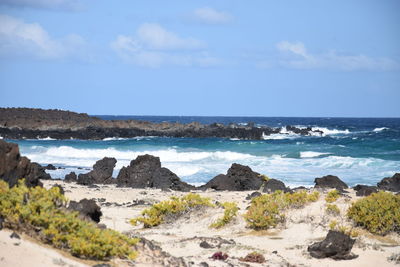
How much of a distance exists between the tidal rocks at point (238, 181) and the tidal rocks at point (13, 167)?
43.1ft

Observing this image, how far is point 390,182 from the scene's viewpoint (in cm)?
2125

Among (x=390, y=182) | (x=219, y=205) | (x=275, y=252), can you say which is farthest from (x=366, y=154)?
(x=275, y=252)

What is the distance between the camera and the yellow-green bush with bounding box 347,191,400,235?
38.5 ft

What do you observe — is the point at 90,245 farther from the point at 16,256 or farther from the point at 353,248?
the point at 353,248

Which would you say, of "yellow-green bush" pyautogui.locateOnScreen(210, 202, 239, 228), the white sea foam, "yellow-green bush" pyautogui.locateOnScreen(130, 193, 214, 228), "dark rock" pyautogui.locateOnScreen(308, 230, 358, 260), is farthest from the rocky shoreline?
"dark rock" pyautogui.locateOnScreen(308, 230, 358, 260)

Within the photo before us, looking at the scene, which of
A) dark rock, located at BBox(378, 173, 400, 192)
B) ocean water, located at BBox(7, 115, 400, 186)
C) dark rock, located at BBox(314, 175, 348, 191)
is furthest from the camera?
ocean water, located at BBox(7, 115, 400, 186)

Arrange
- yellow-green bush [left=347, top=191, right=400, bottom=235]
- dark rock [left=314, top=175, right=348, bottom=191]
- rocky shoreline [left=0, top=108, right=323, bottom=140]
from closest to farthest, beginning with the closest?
yellow-green bush [left=347, top=191, right=400, bottom=235], dark rock [left=314, top=175, right=348, bottom=191], rocky shoreline [left=0, top=108, right=323, bottom=140]

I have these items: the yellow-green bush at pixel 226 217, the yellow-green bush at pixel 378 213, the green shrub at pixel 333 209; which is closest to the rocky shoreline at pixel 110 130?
the yellow-green bush at pixel 226 217

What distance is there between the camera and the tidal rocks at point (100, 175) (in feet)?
78.1

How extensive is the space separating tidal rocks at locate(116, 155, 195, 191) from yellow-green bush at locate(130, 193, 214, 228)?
9100 millimetres

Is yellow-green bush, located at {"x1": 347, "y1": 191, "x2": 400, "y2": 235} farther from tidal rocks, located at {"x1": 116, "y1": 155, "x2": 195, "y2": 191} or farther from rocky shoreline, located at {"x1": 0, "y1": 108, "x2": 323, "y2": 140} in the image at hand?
rocky shoreline, located at {"x1": 0, "y1": 108, "x2": 323, "y2": 140}

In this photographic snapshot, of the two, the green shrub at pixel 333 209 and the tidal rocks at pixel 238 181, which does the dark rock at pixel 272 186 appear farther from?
the green shrub at pixel 333 209

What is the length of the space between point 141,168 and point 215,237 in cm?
1246

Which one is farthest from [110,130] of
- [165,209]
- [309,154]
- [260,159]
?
[165,209]
